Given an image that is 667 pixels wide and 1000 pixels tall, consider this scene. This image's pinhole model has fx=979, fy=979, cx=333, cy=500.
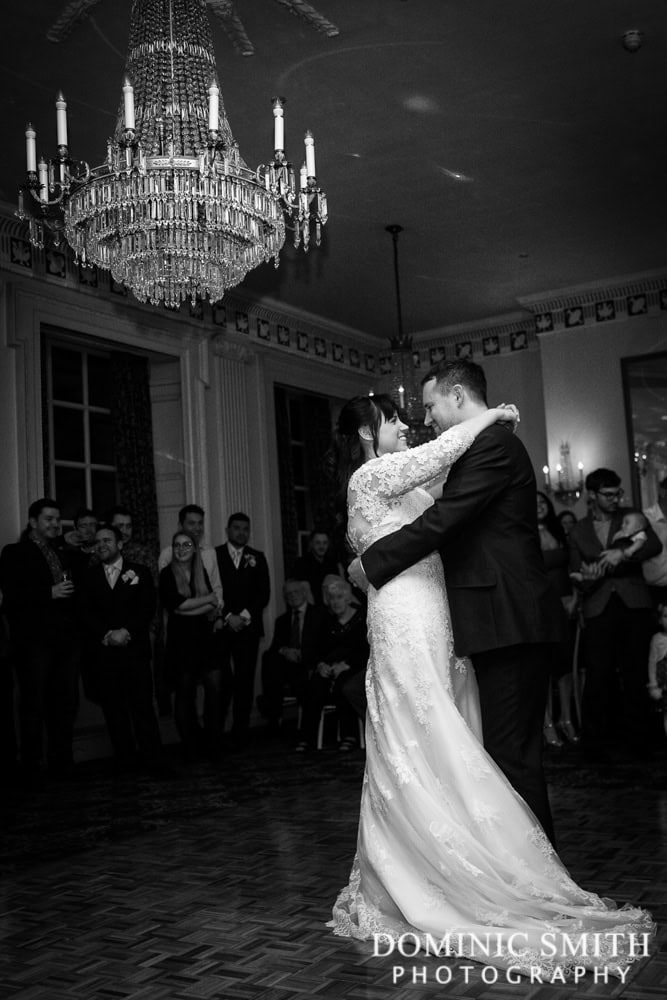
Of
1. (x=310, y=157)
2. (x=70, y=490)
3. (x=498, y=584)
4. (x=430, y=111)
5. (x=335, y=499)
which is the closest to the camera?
(x=498, y=584)

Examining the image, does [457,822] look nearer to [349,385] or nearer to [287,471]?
[287,471]

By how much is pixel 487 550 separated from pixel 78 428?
17.2 ft

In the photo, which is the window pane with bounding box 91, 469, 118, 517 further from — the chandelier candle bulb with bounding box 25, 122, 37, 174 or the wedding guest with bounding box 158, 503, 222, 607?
the chandelier candle bulb with bounding box 25, 122, 37, 174

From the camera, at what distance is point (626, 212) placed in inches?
275

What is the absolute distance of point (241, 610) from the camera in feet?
22.1

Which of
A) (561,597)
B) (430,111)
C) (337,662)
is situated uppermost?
(430,111)

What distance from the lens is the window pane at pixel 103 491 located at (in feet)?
24.3

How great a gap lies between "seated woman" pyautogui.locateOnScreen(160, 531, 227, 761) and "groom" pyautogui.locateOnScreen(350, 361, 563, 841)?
12.2ft

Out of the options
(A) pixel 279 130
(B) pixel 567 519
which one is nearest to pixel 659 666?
(B) pixel 567 519

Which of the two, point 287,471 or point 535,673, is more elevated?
point 287,471

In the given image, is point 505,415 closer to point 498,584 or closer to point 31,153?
point 498,584

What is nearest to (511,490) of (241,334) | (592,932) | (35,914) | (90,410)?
(592,932)

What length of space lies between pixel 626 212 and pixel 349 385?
11.8ft

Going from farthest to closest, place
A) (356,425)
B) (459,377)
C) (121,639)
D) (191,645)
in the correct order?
(191,645)
(121,639)
(356,425)
(459,377)
